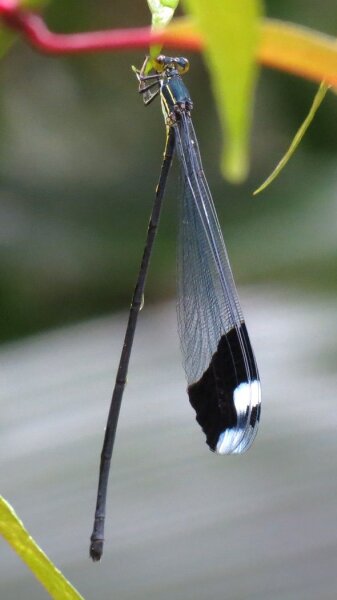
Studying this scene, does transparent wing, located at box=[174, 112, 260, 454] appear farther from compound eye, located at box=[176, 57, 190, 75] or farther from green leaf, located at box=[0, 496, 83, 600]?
green leaf, located at box=[0, 496, 83, 600]

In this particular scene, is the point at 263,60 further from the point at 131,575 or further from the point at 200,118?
the point at 200,118

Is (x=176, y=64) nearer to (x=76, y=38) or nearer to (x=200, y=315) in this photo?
(x=200, y=315)

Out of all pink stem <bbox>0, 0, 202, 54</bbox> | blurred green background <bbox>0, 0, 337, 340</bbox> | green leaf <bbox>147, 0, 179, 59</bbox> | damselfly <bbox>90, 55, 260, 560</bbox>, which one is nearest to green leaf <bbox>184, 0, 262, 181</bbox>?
pink stem <bbox>0, 0, 202, 54</bbox>

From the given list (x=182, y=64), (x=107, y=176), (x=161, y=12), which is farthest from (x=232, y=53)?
(x=107, y=176)

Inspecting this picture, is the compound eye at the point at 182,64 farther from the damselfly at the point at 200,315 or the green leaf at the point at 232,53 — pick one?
the green leaf at the point at 232,53

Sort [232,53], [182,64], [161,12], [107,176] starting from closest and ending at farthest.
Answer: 1. [232,53]
2. [161,12]
3. [182,64]
4. [107,176]

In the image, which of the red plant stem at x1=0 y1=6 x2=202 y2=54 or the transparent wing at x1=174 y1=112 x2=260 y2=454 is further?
the transparent wing at x1=174 y1=112 x2=260 y2=454

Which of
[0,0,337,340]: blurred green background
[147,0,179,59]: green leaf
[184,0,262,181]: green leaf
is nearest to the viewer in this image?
[184,0,262,181]: green leaf

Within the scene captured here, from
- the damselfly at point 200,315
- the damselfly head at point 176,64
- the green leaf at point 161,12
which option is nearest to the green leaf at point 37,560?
the green leaf at point 161,12
